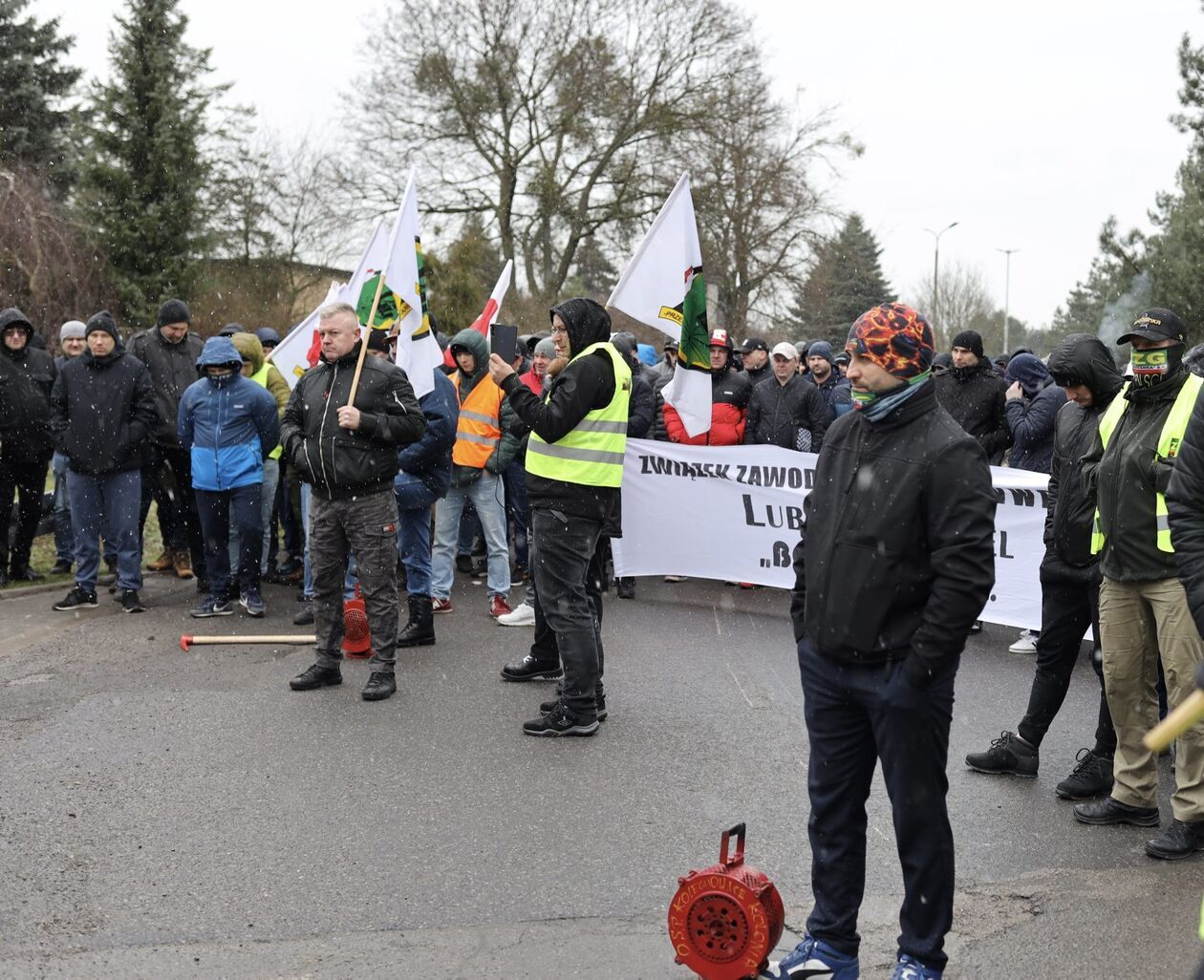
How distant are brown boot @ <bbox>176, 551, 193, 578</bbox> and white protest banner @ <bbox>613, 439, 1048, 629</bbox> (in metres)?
3.74

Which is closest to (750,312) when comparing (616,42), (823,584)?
(616,42)

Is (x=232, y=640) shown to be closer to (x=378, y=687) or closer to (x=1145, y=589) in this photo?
(x=378, y=687)

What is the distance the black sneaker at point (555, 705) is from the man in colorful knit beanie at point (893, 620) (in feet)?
9.02

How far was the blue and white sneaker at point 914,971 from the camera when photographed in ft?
12.0

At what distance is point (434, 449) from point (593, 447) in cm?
244

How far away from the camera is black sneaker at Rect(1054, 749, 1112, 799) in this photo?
5.59 m

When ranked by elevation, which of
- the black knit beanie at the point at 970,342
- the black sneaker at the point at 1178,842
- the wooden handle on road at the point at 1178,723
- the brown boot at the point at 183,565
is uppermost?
the black knit beanie at the point at 970,342

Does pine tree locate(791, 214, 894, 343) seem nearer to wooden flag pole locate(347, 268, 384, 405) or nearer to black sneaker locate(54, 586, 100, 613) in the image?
Answer: black sneaker locate(54, 586, 100, 613)

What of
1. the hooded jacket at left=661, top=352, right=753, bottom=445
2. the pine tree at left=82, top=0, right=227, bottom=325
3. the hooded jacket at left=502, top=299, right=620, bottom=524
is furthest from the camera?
the pine tree at left=82, top=0, right=227, bottom=325

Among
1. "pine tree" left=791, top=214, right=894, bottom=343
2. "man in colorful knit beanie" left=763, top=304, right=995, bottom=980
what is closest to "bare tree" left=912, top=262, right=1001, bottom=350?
"pine tree" left=791, top=214, right=894, bottom=343

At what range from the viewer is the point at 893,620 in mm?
3660

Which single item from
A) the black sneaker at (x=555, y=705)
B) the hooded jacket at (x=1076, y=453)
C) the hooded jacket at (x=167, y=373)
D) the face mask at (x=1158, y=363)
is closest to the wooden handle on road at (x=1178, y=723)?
the face mask at (x=1158, y=363)

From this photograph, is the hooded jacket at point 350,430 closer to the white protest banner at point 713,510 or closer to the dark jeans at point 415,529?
the dark jeans at point 415,529

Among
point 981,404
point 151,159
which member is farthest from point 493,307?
point 151,159
